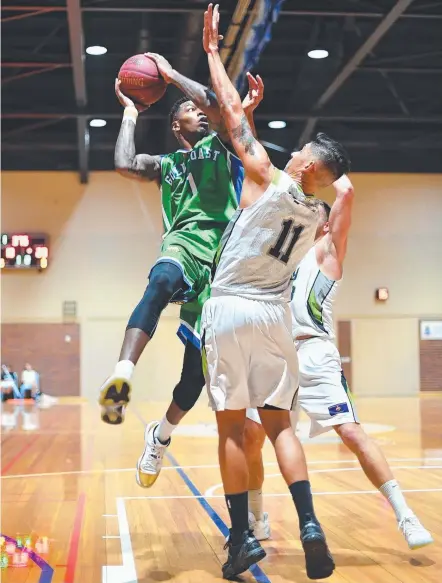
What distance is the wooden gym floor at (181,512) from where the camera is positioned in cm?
368

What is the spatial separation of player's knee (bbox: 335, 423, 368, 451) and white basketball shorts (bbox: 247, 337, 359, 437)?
0.08 feet

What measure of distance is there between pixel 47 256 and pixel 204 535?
1493 cm

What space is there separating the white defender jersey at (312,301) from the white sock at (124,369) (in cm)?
133

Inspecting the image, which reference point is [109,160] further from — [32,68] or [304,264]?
[304,264]

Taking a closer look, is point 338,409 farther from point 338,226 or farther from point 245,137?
point 245,137

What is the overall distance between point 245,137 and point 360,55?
10.1 meters

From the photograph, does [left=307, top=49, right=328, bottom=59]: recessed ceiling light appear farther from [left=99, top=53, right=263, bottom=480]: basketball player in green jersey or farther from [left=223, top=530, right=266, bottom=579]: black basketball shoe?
[left=223, top=530, right=266, bottom=579]: black basketball shoe

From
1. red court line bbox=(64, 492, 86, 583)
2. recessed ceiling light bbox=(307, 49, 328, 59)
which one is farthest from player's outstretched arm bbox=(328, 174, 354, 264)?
recessed ceiling light bbox=(307, 49, 328, 59)

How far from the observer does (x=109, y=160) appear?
19.1m

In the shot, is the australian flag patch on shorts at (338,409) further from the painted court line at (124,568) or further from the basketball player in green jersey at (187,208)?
the painted court line at (124,568)

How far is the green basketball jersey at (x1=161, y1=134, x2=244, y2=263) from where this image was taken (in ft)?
13.3

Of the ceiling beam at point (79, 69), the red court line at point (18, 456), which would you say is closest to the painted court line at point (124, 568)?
the red court line at point (18, 456)

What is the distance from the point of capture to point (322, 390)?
4.28 metres

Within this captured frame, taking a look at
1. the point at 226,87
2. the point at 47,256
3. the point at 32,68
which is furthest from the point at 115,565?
the point at 47,256
